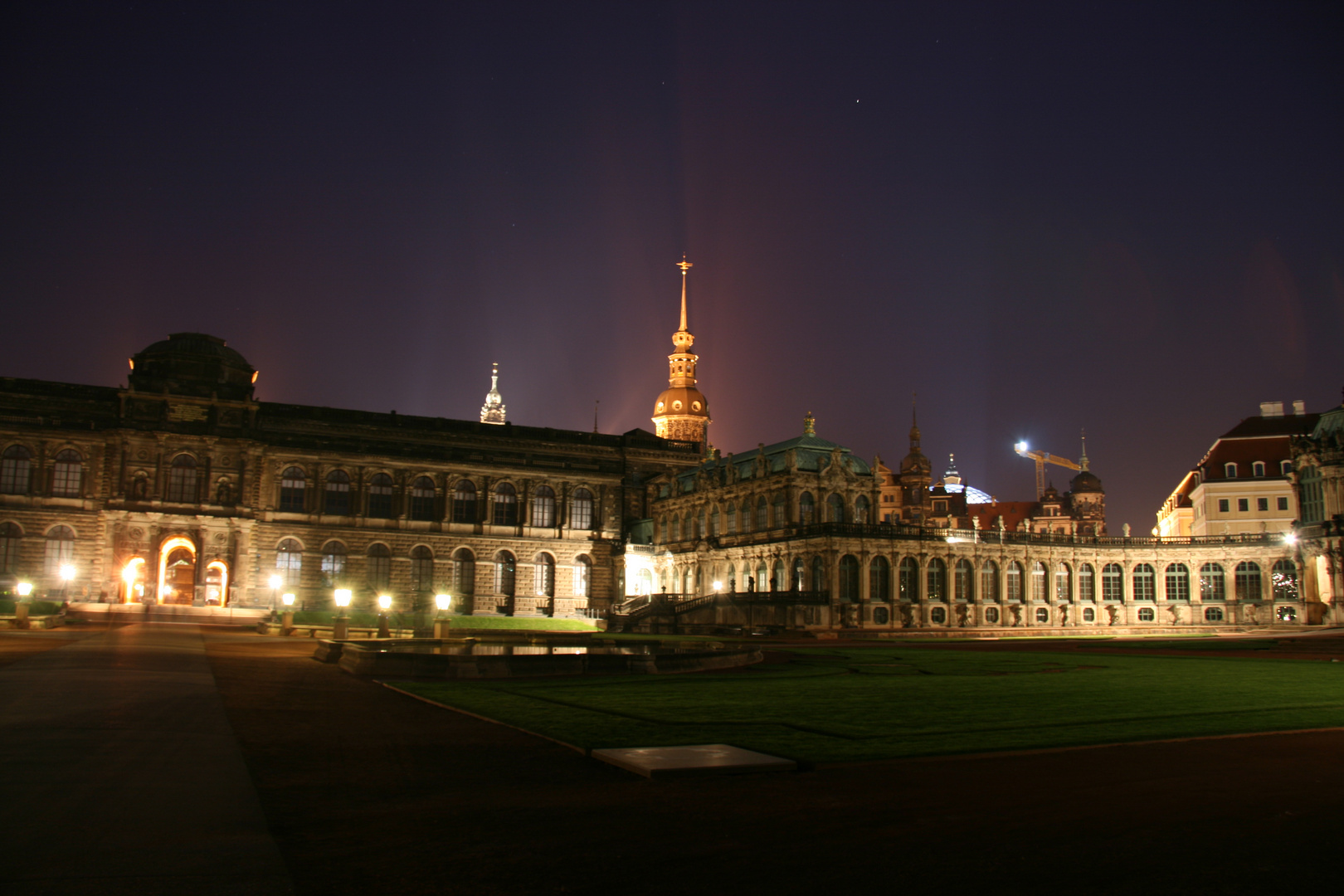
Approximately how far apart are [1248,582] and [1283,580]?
101 inches

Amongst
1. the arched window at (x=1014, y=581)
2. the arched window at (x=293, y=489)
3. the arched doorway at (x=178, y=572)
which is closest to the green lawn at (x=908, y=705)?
the arched window at (x=1014, y=581)

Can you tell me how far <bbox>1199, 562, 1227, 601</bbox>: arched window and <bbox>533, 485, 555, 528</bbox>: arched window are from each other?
50.6 m

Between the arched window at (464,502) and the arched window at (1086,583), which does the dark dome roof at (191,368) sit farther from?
the arched window at (1086,583)

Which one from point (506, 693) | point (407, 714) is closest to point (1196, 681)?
point (506, 693)

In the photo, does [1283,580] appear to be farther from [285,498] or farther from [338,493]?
[285,498]

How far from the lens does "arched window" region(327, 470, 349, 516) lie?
80.1 metres

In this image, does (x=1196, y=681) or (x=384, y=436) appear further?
(x=384, y=436)

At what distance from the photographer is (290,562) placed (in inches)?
3068

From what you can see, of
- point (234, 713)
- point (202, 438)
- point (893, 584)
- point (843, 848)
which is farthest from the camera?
point (202, 438)

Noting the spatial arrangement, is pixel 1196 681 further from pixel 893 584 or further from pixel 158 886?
pixel 893 584

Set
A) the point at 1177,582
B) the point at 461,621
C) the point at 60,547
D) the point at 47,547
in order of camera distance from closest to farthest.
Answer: the point at 461,621 < the point at 47,547 < the point at 60,547 < the point at 1177,582

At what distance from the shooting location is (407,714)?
18047 mm

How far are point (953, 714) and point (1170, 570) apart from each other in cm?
6705

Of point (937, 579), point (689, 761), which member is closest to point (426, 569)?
point (937, 579)
